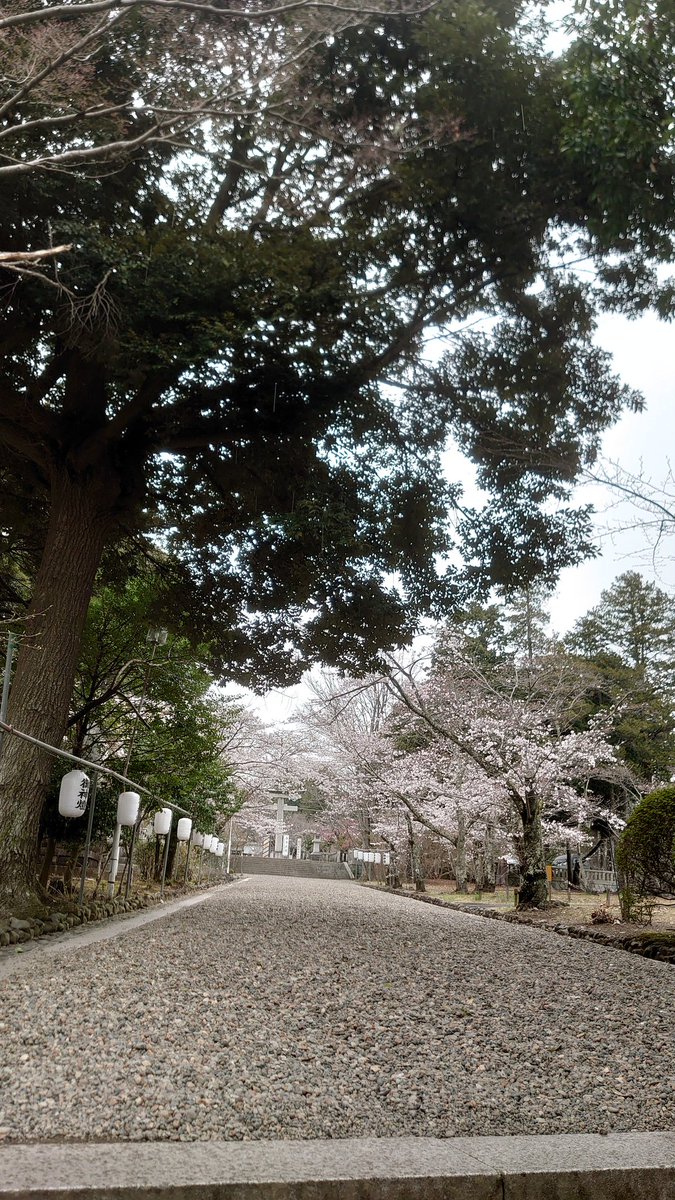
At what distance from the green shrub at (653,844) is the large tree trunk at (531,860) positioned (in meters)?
3.32

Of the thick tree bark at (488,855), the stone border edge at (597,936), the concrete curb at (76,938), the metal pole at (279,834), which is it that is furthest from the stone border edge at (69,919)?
the metal pole at (279,834)

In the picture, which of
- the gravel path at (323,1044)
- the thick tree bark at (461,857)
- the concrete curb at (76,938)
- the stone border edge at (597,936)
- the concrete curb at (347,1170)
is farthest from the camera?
the thick tree bark at (461,857)

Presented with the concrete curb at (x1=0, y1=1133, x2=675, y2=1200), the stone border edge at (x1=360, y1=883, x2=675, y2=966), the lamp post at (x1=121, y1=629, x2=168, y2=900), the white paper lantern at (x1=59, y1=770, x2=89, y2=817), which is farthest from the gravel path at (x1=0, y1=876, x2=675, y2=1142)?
the lamp post at (x1=121, y1=629, x2=168, y2=900)

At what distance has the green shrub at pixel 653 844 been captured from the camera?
21.9 feet

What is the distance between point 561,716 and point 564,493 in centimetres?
693

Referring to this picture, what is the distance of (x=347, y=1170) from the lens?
1.70 m

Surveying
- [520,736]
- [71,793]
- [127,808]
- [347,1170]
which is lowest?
[347,1170]

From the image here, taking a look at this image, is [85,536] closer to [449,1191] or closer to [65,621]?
[65,621]

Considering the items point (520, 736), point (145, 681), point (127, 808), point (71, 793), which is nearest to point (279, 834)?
point (520, 736)

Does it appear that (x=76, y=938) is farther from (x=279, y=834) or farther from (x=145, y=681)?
(x=279, y=834)

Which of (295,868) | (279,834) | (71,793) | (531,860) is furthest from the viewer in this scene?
(279,834)

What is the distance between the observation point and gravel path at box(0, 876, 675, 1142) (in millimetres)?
2062

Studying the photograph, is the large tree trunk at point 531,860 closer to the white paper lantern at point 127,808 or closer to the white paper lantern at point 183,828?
the white paper lantern at point 183,828

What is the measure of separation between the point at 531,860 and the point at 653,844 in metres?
4.04
